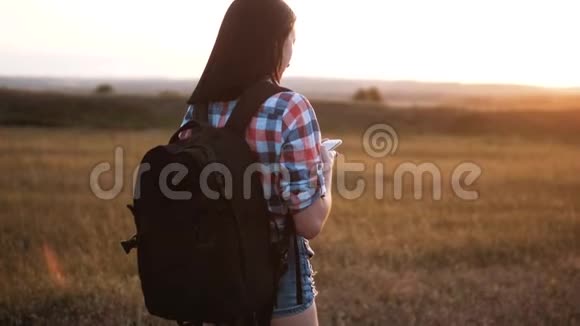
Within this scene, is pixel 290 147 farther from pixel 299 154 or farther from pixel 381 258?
pixel 381 258

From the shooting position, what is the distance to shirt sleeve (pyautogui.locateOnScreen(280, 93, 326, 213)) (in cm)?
219

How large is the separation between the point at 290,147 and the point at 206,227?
0.32 metres

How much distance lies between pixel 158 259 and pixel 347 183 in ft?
37.3

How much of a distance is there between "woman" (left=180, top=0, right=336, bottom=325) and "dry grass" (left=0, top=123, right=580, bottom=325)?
8.94 feet

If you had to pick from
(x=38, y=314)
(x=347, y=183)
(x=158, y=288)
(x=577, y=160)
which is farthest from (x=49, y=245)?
(x=577, y=160)

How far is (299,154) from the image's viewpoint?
219cm

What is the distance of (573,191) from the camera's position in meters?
12.1

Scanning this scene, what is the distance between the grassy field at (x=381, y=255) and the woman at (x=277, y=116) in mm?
2670

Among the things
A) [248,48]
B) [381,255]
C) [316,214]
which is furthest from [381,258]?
[248,48]

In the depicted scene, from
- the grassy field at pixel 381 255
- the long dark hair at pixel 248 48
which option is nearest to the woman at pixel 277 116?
the long dark hair at pixel 248 48

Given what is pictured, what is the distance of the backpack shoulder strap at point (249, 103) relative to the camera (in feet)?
7.25

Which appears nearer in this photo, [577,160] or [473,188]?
[473,188]

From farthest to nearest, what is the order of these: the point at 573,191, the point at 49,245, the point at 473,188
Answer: the point at 473,188 → the point at 573,191 → the point at 49,245

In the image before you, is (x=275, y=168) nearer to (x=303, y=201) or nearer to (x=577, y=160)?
(x=303, y=201)
